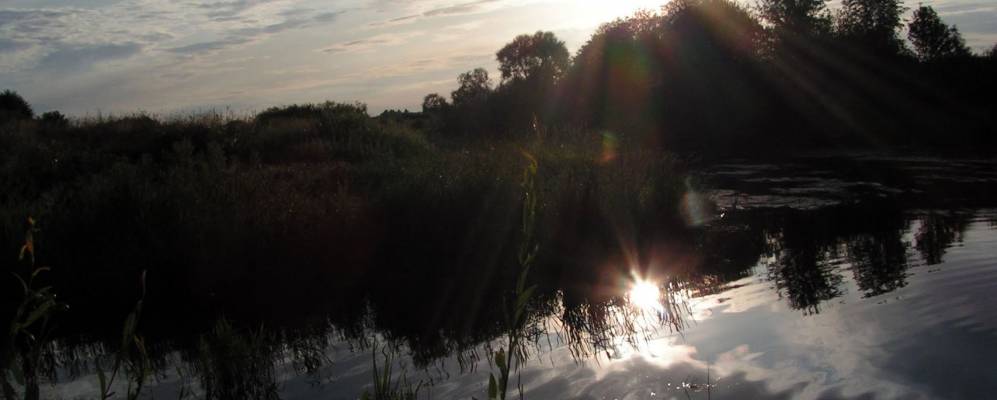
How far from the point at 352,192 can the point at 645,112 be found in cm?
3208

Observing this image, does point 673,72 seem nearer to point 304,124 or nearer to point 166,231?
point 304,124

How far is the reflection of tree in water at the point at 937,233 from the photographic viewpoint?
31.3 ft

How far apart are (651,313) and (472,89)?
6508cm

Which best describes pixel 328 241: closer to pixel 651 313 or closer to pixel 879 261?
pixel 651 313

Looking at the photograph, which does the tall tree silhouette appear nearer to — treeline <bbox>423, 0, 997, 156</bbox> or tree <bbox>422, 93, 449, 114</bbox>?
treeline <bbox>423, 0, 997, 156</bbox>

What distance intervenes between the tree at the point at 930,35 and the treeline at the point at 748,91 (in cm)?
144

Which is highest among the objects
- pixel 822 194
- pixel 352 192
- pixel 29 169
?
pixel 29 169

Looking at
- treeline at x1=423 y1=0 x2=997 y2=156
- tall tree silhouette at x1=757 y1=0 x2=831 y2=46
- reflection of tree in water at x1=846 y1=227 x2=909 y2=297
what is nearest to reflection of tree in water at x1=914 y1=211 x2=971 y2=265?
reflection of tree in water at x1=846 y1=227 x2=909 y2=297

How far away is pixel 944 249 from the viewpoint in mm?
9727

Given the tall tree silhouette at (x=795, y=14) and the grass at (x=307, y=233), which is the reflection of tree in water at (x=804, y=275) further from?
the tall tree silhouette at (x=795, y=14)

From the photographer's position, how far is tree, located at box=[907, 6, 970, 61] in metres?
58.0

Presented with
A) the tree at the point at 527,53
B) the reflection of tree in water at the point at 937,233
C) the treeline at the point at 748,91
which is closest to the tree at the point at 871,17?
the treeline at the point at 748,91

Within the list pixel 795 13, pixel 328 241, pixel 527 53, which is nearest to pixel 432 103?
pixel 527 53

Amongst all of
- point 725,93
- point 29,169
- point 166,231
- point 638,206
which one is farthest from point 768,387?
point 725,93
